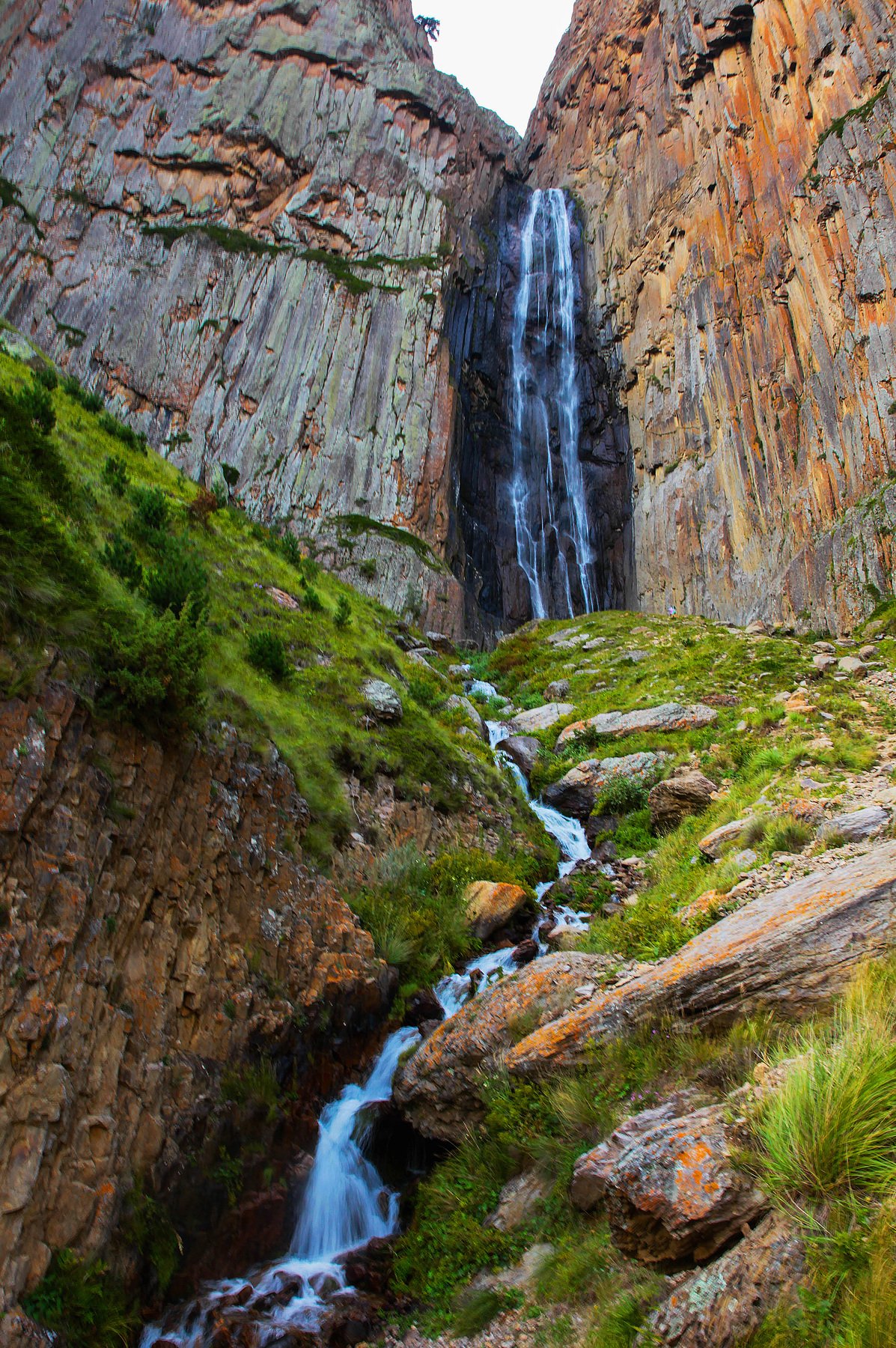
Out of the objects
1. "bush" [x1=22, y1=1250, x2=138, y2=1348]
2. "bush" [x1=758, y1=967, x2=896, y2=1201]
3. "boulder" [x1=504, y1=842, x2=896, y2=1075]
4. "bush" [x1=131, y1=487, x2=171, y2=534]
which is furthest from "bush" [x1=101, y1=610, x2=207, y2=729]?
"bush" [x1=758, y1=967, x2=896, y2=1201]

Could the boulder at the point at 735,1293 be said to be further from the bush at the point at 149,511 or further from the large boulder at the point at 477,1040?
the bush at the point at 149,511

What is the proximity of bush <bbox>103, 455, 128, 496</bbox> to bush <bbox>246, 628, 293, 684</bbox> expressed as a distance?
3.72m

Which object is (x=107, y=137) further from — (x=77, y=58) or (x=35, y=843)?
(x=35, y=843)

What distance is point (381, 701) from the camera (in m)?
14.2

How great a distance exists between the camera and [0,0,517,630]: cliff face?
115 feet

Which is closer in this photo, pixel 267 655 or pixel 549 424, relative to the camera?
pixel 267 655

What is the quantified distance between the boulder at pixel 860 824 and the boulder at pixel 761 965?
2.86 feet

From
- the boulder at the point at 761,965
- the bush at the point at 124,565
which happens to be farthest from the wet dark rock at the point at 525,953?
the bush at the point at 124,565

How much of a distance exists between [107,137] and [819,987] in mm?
53034

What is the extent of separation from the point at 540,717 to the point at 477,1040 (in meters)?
15.0

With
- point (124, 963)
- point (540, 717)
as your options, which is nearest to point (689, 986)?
point (124, 963)

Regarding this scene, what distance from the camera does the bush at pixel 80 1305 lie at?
16.0ft

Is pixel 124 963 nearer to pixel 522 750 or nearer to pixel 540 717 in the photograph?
pixel 522 750

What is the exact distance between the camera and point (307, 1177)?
7.23 metres
